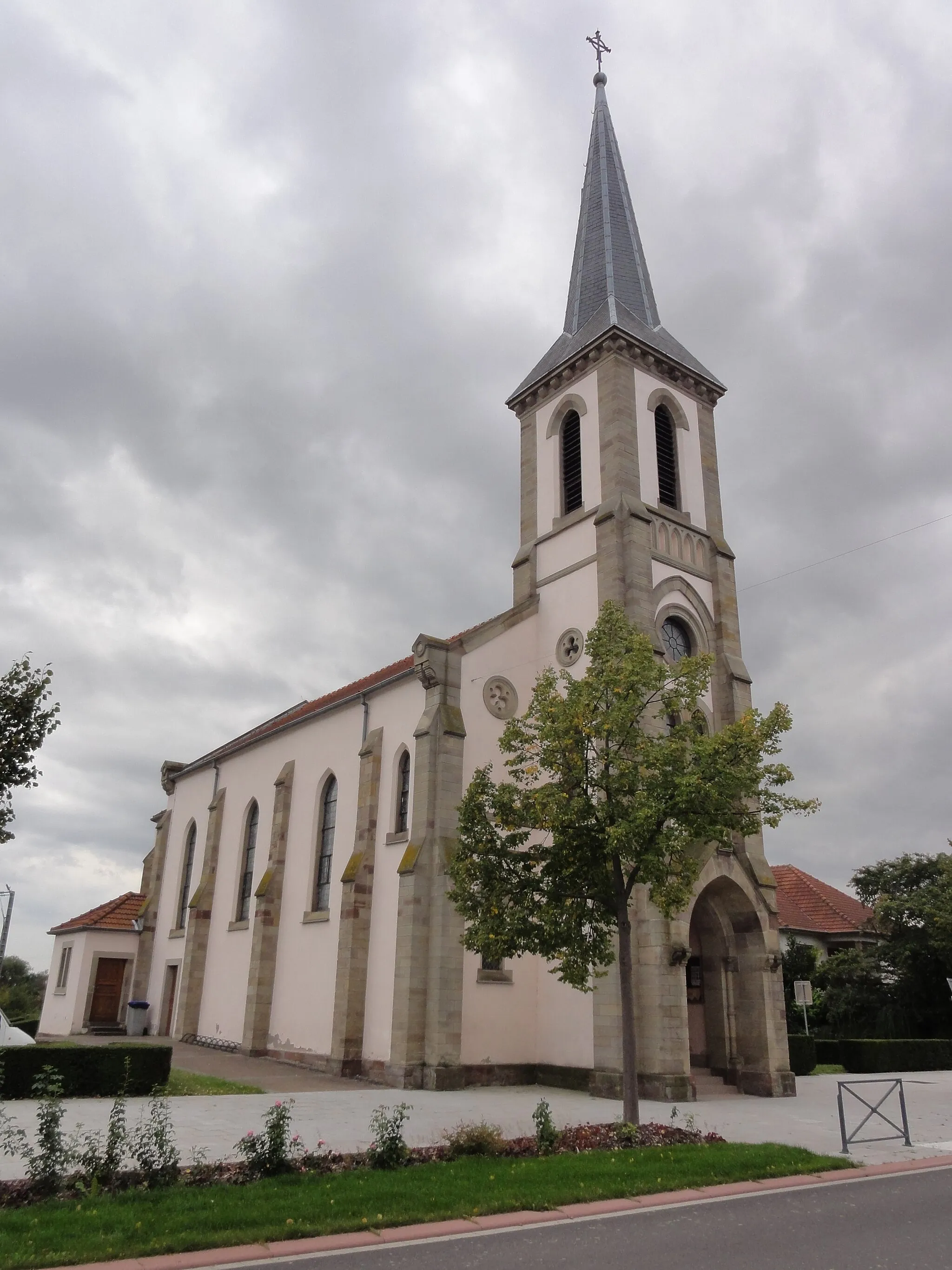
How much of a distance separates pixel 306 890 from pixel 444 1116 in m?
12.9

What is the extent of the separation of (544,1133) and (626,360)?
20907 mm

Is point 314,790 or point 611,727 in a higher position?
point 314,790

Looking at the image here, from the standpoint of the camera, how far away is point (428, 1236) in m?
8.71

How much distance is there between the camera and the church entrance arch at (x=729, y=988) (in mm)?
22203

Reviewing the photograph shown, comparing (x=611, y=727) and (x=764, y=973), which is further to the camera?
(x=764, y=973)

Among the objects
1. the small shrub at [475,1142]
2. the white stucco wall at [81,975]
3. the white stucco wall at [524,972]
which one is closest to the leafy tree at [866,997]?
the white stucco wall at [524,972]

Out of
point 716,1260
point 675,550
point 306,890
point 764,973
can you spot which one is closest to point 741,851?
point 764,973

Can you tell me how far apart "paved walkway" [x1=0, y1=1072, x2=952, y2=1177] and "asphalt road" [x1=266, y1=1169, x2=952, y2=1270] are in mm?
3880

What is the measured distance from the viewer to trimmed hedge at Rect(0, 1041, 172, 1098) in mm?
17000


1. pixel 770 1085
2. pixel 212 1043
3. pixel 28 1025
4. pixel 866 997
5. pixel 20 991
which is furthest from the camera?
pixel 20 991

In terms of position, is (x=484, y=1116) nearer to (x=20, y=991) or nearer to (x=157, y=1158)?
(x=157, y=1158)

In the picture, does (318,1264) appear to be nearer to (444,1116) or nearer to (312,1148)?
(312,1148)

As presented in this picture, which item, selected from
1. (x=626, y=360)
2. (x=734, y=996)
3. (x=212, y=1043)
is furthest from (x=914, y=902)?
(x=212, y=1043)

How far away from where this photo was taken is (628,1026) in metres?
14.8
